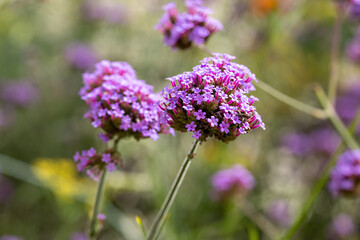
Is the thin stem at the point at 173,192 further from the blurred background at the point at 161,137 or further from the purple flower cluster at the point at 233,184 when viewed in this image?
the purple flower cluster at the point at 233,184

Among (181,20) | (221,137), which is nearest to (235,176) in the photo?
(181,20)

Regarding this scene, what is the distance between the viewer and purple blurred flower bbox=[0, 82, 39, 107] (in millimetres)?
4441

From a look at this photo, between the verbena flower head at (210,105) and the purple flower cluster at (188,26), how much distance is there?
0.60m

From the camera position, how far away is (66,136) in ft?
15.1

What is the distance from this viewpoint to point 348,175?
8.25ft

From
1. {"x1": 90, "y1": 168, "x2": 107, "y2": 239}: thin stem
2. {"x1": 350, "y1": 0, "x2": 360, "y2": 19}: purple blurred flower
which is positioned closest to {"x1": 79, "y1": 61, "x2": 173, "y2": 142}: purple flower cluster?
{"x1": 90, "y1": 168, "x2": 107, "y2": 239}: thin stem

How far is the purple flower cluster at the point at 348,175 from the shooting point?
250 cm

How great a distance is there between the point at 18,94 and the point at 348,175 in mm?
3503

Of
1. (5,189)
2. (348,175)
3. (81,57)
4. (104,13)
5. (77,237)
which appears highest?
(104,13)

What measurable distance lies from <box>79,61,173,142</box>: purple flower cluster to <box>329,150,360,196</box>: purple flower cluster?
53.2 inches

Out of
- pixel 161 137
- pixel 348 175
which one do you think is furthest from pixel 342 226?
pixel 161 137

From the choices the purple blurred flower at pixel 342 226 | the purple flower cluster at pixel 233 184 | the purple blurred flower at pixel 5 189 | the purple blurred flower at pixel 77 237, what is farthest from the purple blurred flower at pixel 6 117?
the purple blurred flower at pixel 342 226

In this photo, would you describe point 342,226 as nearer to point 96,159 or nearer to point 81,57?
point 96,159

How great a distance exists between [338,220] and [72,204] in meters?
2.38
